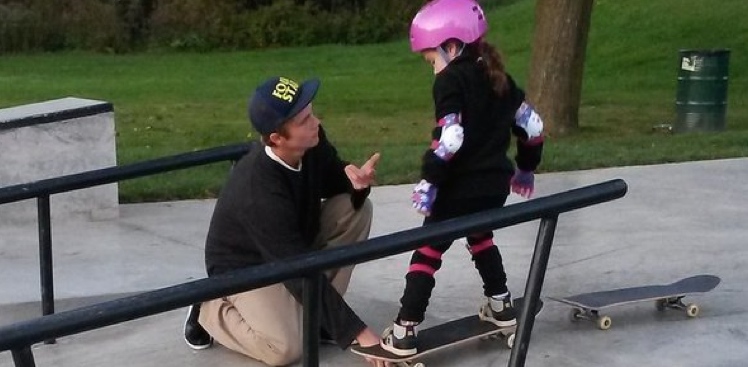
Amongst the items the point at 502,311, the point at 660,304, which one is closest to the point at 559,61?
the point at 660,304

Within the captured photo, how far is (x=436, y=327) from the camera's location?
456 centimetres

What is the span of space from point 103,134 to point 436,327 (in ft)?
11.1

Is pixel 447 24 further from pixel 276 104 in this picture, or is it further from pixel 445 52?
pixel 276 104

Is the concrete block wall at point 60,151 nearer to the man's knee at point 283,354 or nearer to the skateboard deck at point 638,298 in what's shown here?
the man's knee at point 283,354

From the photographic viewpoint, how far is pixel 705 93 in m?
12.8

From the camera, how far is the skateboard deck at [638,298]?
4.82 meters

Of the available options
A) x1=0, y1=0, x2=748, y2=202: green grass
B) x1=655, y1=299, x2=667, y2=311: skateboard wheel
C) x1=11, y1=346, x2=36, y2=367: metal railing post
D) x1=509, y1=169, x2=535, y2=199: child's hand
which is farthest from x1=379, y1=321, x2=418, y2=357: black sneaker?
x1=0, y1=0, x2=748, y2=202: green grass

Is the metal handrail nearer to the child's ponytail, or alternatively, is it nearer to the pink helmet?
the child's ponytail

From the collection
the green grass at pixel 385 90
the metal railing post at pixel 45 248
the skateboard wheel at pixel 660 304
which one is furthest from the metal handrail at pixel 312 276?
the green grass at pixel 385 90

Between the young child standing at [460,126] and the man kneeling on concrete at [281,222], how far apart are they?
28 cm

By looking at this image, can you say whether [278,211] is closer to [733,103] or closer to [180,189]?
[180,189]

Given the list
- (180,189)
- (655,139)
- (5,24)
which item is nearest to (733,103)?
(655,139)

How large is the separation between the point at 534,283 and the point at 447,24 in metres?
1.06

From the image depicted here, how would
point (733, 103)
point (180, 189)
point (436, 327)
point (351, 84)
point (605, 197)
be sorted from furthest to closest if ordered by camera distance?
point (351, 84), point (733, 103), point (180, 189), point (436, 327), point (605, 197)
